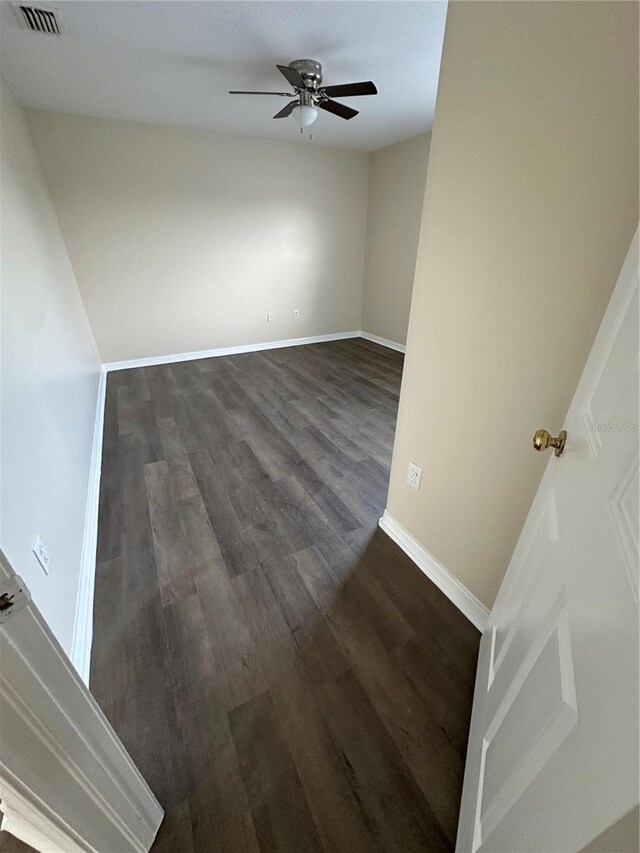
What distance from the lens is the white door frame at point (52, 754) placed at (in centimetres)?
48

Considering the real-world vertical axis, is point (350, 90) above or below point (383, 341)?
above

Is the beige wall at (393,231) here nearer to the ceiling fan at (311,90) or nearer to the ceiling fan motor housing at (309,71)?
the ceiling fan at (311,90)

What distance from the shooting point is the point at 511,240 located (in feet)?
3.27

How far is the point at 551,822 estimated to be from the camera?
0.47 m

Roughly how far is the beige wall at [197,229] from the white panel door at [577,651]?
425 cm

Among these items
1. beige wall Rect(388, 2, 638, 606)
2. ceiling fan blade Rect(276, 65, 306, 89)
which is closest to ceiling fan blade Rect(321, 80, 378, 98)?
ceiling fan blade Rect(276, 65, 306, 89)

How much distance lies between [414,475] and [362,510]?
524 mm

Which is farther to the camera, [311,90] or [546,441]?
[311,90]

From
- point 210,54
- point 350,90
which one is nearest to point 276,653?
point 350,90

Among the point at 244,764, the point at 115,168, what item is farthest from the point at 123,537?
the point at 115,168

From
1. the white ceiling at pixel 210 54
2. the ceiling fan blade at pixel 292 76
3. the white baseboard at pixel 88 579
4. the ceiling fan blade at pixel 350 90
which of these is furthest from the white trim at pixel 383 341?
the white baseboard at pixel 88 579

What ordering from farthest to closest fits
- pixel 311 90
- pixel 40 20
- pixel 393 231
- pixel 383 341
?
pixel 383 341 → pixel 393 231 → pixel 311 90 → pixel 40 20

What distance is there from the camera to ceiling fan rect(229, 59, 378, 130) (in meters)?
2.18

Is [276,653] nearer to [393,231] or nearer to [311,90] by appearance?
[311,90]
